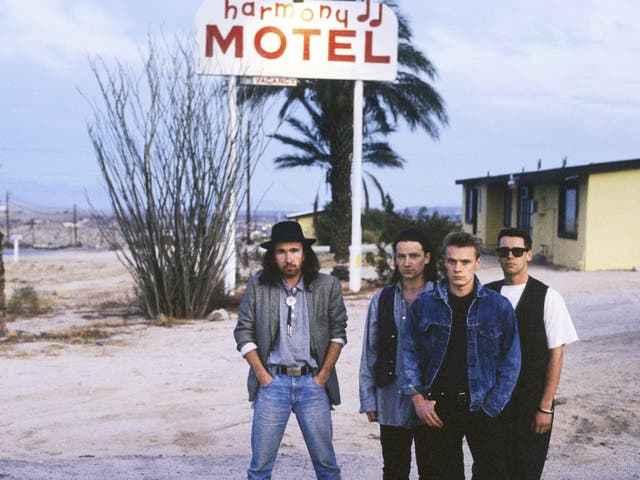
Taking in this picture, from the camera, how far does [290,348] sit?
13.9ft

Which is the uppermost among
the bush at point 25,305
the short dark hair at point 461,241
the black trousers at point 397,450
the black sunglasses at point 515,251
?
the short dark hair at point 461,241

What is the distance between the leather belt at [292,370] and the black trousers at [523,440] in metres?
1.04

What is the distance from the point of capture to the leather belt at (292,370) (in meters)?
4.23

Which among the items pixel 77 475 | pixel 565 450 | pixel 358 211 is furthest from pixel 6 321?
pixel 565 450

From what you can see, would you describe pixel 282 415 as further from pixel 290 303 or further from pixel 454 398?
pixel 454 398

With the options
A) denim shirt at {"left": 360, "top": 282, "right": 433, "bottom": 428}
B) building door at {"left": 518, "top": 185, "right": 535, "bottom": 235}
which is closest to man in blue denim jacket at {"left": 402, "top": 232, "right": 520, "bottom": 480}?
denim shirt at {"left": 360, "top": 282, "right": 433, "bottom": 428}

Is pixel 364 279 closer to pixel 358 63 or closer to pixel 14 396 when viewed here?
pixel 358 63

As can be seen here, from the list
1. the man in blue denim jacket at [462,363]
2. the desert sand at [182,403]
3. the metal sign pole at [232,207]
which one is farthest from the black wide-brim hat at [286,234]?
the metal sign pole at [232,207]

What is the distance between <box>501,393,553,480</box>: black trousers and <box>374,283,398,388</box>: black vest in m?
0.60

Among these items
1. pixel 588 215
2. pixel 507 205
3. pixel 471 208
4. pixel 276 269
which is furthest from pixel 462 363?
pixel 471 208

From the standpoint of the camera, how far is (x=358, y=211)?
1652 cm

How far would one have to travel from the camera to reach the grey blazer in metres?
4.27

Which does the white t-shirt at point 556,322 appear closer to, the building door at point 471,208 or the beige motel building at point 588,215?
the beige motel building at point 588,215

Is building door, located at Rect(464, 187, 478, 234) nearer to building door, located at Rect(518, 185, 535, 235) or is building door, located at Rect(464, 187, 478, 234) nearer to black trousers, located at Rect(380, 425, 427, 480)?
building door, located at Rect(518, 185, 535, 235)
